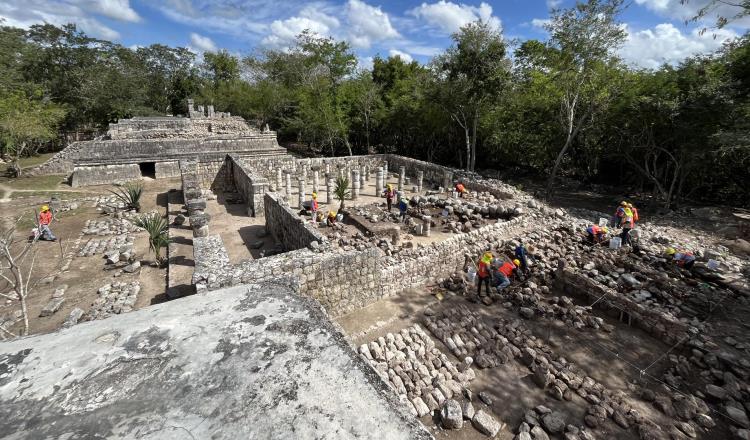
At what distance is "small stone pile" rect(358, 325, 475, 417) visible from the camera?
16.8 ft

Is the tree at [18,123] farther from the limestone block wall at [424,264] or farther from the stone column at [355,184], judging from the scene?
the limestone block wall at [424,264]

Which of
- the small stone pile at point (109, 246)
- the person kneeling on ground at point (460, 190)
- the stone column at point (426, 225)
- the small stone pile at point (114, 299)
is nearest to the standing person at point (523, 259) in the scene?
the stone column at point (426, 225)

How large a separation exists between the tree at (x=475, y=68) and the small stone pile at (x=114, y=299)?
1574cm

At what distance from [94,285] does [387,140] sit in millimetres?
22749

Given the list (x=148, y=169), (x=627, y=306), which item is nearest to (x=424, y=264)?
(x=627, y=306)

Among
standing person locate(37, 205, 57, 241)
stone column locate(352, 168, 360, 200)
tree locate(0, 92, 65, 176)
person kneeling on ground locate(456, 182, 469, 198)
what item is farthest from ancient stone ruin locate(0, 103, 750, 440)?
tree locate(0, 92, 65, 176)

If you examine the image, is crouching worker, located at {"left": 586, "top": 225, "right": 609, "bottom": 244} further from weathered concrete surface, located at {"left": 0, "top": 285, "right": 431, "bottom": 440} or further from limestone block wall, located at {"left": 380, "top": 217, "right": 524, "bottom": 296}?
weathered concrete surface, located at {"left": 0, "top": 285, "right": 431, "bottom": 440}

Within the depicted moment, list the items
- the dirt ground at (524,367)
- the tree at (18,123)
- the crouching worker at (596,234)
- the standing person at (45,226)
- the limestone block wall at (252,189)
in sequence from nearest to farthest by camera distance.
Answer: the dirt ground at (524,367) < the crouching worker at (596,234) < the standing person at (45,226) < the limestone block wall at (252,189) < the tree at (18,123)

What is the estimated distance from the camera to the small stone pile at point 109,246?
959 cm

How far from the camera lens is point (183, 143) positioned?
19578 mm

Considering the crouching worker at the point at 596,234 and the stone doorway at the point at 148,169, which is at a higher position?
the stone doorway at the point at 148,169

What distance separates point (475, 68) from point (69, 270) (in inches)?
665

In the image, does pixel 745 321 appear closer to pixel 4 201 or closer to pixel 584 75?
pixel 584 75

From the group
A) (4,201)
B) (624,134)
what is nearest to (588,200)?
(624,134)
